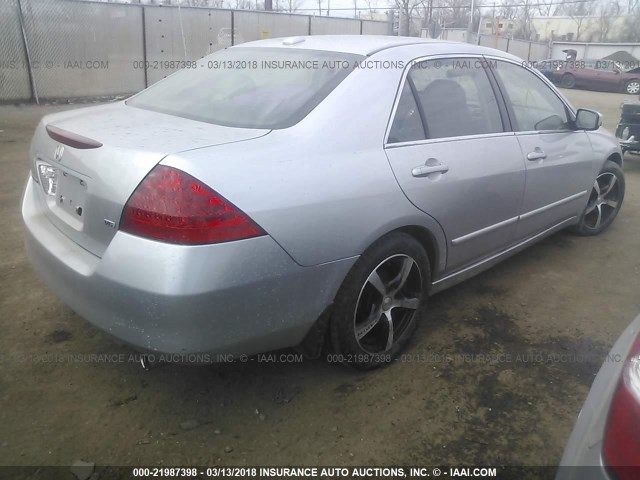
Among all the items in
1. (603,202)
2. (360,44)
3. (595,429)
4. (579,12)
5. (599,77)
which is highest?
(579,12)

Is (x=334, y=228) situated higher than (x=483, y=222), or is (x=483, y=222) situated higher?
(x=334, y=228)

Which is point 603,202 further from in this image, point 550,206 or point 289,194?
point 289,194

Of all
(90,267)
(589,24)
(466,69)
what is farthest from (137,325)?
(589,24)

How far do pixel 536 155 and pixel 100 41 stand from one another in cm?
1202

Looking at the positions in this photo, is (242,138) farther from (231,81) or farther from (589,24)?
(589,24)

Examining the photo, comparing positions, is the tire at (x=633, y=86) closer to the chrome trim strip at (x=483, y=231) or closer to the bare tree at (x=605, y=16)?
the chrome trim strip at (x=483, y=231)

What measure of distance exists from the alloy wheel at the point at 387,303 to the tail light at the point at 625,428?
1246 mm

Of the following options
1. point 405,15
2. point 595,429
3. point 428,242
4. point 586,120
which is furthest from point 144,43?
point 405,15

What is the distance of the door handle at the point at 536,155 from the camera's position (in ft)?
10.8

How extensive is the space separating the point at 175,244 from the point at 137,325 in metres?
0.35

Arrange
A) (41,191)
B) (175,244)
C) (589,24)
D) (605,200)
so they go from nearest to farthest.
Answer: (175,244) < (41,191) < (605,200) < (589,24)

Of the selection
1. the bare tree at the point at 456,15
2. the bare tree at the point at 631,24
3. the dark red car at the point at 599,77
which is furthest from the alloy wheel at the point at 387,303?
the bare tree at the point at 631,24

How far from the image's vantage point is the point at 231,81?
9.24 feet

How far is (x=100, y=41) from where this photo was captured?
12.4 m
